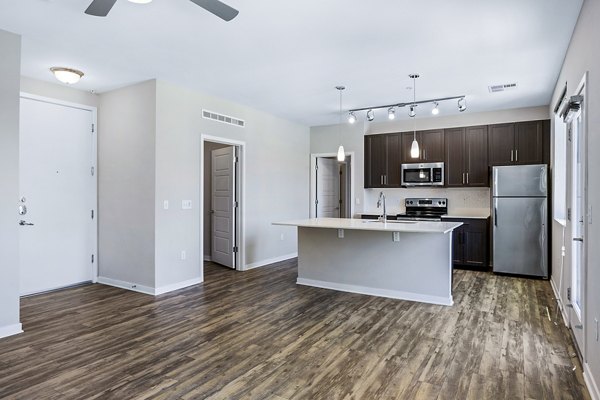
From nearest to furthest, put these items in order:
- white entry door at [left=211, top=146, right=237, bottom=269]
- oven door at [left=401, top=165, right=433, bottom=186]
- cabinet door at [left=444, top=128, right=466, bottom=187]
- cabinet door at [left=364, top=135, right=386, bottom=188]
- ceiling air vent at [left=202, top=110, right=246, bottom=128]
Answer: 1. ceiling air vent at [left=202, top=110, right=246, bottom=128]
2. white entry door at [left=211, top=146, right=237, bottom=269]
3. cabinet door at [left=444, top=128, right=466, bottom=187]
4. oven door at [left=401, top=165, right=433, bottom=186]
5. cabinet door at [left=364, top=135, right=386, bottom=188]

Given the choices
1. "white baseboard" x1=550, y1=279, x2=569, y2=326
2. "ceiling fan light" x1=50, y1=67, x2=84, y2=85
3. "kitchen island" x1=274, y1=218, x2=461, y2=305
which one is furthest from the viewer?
"kitchen island" x1=274, y1=218, x2=461, y2=305

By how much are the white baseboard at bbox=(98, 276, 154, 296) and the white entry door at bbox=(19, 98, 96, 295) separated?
0.64ft

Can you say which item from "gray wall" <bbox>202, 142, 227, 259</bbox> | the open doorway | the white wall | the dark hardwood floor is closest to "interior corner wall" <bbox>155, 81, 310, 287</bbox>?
the open doorway

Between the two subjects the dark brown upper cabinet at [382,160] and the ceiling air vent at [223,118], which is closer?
the ceiling air vent at [223,118]

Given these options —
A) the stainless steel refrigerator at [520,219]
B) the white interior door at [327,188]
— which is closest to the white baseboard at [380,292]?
the stainless steel refrigerator at [520,219]

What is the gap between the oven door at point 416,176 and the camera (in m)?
6.56

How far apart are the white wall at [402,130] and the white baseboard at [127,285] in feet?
13.4

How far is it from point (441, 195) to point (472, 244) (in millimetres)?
1119

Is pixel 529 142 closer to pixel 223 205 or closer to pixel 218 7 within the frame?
pixel 223 205

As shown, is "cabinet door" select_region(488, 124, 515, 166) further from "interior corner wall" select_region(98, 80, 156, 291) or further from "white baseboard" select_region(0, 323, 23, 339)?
"white baseboard" select_region(0, 323, 23, 339)

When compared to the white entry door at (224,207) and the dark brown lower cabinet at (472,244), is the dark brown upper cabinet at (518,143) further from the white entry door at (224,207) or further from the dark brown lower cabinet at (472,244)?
the white entry door at (224,207)

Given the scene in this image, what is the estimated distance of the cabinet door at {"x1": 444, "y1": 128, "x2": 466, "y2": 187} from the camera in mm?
6336

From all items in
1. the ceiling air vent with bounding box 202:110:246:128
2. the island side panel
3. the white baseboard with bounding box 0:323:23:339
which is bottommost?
the white baseboard with bounding box 0:323:23:339

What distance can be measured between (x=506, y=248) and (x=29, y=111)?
6.75 m
